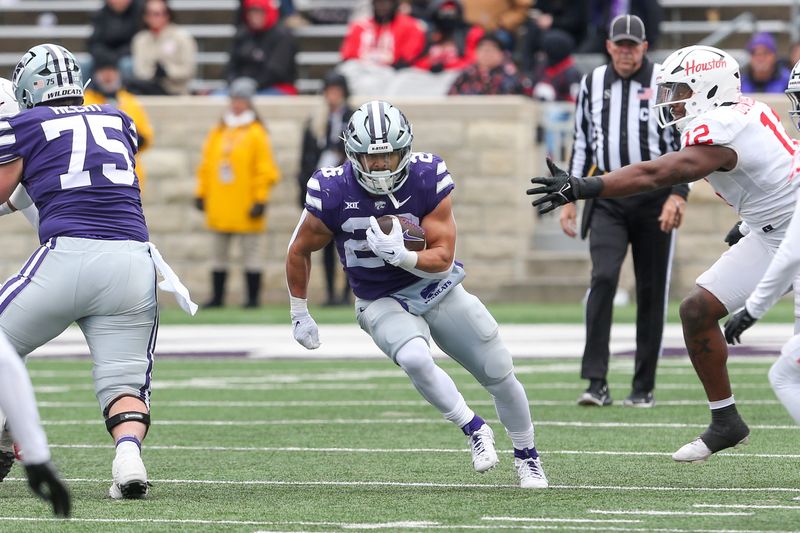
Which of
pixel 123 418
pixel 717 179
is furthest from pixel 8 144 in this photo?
pixel 717 179

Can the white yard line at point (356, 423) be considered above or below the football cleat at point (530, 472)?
below

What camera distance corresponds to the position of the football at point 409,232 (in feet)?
20.0

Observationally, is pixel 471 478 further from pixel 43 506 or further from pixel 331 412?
pixel 331 412

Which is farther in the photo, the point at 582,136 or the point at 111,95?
the point at 111,95

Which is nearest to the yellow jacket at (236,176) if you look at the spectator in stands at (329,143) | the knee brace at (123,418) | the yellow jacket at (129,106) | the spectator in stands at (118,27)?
the spectator in stands at (329,143)

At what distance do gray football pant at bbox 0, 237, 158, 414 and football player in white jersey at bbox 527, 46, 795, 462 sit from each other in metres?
1.55

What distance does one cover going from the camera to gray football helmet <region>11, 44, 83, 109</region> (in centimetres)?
628

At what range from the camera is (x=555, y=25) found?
17156mm

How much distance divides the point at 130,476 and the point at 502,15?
12.1m

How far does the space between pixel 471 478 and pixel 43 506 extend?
5.44ft

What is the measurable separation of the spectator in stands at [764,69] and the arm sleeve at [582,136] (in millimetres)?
→ 6429

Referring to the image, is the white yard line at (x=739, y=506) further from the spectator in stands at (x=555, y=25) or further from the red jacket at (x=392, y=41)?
the spectator in stands at (x=555, y=25)

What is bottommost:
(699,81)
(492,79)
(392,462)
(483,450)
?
(492,79)

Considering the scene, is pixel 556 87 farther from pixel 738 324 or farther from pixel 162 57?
pixel 738 324
